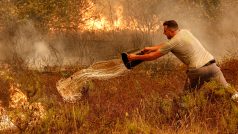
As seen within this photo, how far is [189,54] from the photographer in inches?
297

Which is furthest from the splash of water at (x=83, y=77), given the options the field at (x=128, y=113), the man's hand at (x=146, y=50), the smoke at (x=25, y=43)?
the smoke at (x=25, y=43)

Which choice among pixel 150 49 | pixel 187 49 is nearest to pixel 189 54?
pixel 187 49

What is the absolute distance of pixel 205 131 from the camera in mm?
6258

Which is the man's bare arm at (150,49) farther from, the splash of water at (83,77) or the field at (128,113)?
the field at (128,113)

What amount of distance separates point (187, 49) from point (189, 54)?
0.33 ft

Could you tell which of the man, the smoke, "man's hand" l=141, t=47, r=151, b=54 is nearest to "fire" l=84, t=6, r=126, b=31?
the smoke

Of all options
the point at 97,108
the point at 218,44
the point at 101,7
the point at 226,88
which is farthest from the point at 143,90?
the point at 101,7

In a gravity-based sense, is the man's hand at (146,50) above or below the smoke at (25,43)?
below

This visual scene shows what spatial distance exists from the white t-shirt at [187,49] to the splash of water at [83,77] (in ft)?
3.39

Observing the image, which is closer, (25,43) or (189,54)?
(189,54)

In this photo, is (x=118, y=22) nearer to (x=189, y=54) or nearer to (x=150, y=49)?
(x=150, y=49)

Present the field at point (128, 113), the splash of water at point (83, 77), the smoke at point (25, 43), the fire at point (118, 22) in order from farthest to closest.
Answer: the fire at point (118, 22), the smoke at point (25, 43), the splash of water at point (83, 77), the field at point (128, 113)

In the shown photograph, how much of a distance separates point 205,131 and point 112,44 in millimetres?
11924

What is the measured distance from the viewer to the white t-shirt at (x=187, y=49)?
7.41 meters
